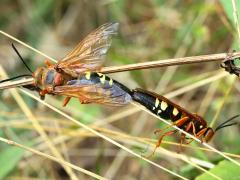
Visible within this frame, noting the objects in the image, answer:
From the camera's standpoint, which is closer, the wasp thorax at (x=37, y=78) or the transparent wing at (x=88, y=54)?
the wasp thorax at (x=37, y=78)

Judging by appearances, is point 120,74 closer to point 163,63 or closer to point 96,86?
point 96,86

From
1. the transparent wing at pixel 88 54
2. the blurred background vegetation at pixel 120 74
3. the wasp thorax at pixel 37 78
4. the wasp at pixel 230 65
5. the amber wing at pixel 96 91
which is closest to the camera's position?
the wasp at pixel 230 65

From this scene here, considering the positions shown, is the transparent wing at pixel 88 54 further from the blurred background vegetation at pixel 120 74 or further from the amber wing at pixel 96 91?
the blurred background vegetation at pixel 120 74

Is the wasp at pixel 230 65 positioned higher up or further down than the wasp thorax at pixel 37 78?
higher up

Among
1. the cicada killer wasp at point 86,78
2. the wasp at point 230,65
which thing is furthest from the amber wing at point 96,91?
the wasp at point 230,65

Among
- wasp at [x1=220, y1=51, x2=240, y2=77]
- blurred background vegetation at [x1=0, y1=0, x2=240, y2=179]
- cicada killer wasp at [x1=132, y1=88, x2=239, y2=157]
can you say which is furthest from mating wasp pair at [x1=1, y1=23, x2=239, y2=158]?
blurred background vegetation at [x1=0, y1=0, x2=240, y2=179]

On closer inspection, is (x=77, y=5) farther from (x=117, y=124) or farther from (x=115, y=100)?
(x=115, y=100)

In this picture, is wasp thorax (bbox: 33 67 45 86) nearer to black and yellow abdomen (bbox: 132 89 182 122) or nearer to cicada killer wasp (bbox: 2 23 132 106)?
cicada killer wasp (bbox: 2 23 132 106)

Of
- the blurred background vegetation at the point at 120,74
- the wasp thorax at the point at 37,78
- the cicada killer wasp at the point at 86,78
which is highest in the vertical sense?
the blurred background vegetation at the point at 120,74

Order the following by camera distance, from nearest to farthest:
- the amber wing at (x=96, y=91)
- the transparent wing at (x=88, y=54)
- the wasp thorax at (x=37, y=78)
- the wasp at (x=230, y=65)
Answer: the wasp at (x=230, y=65) → the amber wing at (x=96, y=91) → the wasp thorax at (x=37, y=78) → the transparent wing at (x=88, y=54)
